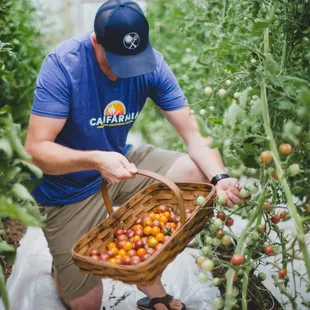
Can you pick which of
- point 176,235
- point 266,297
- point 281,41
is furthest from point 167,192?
point 281,41

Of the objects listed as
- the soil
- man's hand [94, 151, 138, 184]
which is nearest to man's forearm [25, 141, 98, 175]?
man's hand [94, 151, 138, 184]

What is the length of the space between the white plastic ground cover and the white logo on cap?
886 millimetres

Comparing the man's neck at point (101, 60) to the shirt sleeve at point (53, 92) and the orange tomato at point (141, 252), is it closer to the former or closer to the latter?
the shirt sleeve at point (53, 92)

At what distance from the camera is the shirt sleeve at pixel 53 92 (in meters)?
1.98

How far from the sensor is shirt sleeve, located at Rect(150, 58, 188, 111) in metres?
2.27

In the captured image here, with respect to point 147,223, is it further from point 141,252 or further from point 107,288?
point 107,288

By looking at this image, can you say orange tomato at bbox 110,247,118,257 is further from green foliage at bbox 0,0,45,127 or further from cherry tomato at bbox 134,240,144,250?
green foliage at bbox 0,0,45,127

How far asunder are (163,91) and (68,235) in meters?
0.74

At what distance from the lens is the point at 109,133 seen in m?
2.23

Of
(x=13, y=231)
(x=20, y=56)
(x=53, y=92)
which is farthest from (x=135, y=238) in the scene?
(x=20, y=56)

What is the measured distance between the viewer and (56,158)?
194cm

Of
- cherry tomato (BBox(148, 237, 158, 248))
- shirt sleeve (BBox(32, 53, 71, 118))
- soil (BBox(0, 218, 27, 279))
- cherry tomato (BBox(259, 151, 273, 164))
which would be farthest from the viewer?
soil (BBox(0, 218, 27, 279))

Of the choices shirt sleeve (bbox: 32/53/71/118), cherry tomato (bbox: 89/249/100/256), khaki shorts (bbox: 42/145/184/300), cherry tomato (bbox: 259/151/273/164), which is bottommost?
khaki shorts (bbox: 42/145/184/300)

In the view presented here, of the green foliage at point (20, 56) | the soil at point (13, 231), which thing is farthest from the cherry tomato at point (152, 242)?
the green foliage at point (20, 56)
